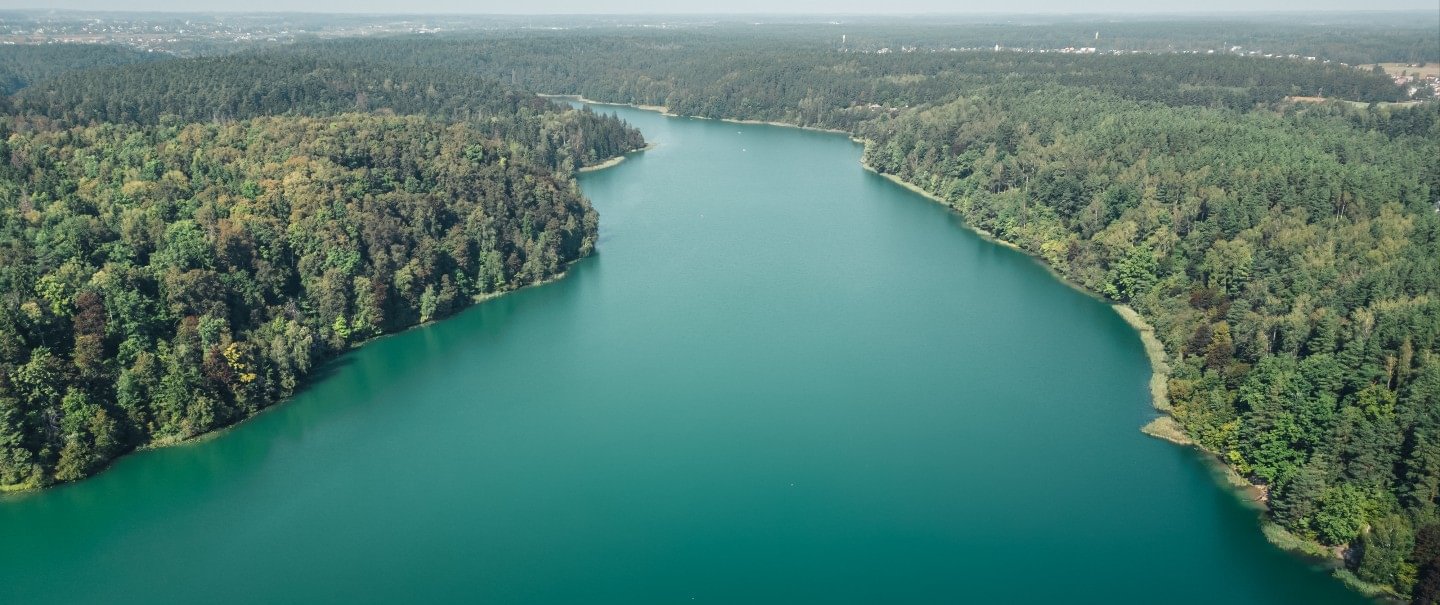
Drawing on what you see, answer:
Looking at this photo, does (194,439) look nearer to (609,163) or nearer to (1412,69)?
(609,163)

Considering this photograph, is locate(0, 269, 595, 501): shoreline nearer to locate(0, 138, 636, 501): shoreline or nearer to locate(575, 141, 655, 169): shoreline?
locate(0, 138, 636, 501): shoreline

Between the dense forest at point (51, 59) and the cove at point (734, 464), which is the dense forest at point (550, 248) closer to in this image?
the cove at point (734, 464)

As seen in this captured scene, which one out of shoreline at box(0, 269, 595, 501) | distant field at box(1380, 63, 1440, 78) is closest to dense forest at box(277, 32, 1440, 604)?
distant field at box(1380, 63, 1440, 78)

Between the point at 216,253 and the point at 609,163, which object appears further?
the point at 609,163

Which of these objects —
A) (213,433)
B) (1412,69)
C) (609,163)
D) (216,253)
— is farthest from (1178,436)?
(1412,69)

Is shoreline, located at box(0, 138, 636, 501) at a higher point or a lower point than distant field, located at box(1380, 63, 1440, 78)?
lower

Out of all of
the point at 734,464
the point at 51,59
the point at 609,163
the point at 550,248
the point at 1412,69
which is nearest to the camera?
the point at 734,464

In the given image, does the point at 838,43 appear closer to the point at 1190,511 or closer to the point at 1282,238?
the point at 1282,238
